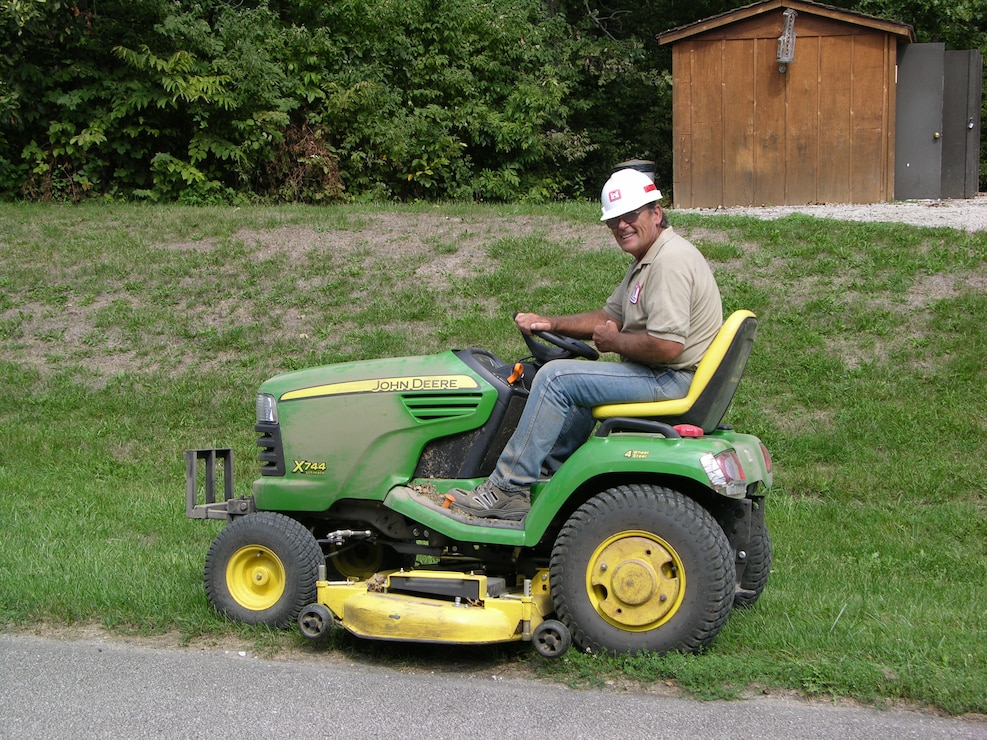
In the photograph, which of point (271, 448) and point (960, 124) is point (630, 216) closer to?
point (271, 448)

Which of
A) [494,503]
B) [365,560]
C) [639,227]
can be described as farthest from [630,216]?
[365,560]

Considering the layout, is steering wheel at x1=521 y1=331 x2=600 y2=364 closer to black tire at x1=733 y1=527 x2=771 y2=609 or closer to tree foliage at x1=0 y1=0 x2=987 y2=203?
black tire at x1=733 y1=527 x2=771 y2=609

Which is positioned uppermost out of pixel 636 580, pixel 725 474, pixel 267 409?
pixel 267 409

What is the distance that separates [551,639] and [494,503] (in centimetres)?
68

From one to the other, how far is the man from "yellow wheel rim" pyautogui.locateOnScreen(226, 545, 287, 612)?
0.99 metres

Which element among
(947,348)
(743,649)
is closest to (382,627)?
(743,649)

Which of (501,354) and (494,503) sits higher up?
(501,354)

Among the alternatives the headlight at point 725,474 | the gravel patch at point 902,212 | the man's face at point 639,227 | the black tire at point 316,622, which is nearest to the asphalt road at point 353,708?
the black tire at point 316,622

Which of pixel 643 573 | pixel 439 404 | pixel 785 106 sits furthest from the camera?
pixel 785 106

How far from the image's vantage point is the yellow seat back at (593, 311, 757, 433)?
487cm

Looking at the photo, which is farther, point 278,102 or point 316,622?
point 278,102

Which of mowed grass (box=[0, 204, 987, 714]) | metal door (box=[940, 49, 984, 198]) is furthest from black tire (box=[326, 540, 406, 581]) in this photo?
metal door (box=[940, 49, 984, 198])

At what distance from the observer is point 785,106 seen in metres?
17.2

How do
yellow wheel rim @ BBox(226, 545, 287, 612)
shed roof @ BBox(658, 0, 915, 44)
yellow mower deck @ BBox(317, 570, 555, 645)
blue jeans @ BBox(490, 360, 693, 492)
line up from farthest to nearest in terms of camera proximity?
shed roof @ BBox(658, 0, 915, 44) < yellow wheel rim @ BBox(226, 545, 287, 612) < blue jeans @ BBox(490, 360, 693, 492) < yellow mower deck @ BBox(317, 570, 555, 645)
